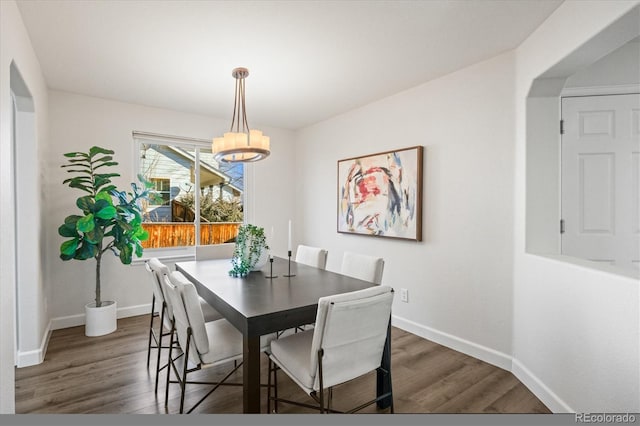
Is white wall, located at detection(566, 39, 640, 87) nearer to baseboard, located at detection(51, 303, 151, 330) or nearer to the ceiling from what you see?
the ceiling

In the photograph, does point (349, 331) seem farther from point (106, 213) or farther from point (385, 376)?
point (106, 213)

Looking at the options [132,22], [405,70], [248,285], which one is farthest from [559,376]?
[132,22]

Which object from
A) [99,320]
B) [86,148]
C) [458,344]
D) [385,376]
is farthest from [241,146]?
[458,344]

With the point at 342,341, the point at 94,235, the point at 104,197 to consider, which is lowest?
the point at 342,341

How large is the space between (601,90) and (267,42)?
252 centimetres

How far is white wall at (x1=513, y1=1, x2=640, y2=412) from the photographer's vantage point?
4.90 feet

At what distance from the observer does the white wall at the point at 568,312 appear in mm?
1492

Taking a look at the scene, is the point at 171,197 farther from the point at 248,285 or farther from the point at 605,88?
the point at 605,88

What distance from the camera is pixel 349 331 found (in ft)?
4.82

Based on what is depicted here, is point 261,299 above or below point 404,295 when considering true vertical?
above

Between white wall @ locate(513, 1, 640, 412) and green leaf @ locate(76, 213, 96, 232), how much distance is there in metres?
3.54

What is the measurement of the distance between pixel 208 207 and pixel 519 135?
361 centimetres

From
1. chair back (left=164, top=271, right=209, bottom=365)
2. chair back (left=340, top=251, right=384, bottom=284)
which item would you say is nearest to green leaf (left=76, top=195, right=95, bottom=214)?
chair back (left=164, top=271, right=209, bottom=365)

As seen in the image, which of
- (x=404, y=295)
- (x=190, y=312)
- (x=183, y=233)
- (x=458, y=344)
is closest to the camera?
(x=190, y=312)
